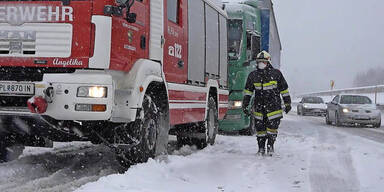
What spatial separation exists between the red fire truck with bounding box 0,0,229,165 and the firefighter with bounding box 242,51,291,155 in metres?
2.19


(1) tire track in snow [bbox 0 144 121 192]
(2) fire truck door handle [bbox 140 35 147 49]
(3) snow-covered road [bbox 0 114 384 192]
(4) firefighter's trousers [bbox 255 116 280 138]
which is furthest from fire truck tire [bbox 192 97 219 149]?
(2) fire truck door handle [bbox 140 35 147 49]

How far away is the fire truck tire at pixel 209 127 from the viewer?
9586 mm

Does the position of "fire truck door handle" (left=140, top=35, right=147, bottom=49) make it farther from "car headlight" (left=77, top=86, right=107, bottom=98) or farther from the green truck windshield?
the green truck windshield

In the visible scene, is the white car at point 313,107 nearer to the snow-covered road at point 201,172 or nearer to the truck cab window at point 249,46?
the truck cab window at point 249,46

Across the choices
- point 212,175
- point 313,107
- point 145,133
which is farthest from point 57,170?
point 313,107

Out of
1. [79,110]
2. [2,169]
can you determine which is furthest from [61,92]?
[2,169]

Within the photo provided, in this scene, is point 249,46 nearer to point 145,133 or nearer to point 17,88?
point 145,133

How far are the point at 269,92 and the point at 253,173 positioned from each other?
7.87 feet

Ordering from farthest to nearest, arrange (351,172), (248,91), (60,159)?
(248,91) → (60,159) → (351,172)

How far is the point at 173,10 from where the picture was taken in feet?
24.7

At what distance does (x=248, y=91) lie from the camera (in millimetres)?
8680

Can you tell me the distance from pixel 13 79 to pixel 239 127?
7.94 m

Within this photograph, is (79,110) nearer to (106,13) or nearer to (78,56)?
(78,56)

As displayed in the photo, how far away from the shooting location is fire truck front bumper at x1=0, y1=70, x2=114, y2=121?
209 inches
